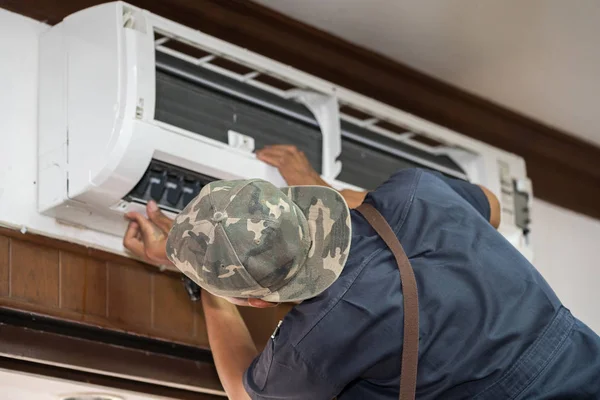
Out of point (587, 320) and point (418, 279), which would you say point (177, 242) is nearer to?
point (418, 279)

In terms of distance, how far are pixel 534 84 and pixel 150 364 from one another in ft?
3.82

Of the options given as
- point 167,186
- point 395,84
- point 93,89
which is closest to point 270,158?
point 167,186

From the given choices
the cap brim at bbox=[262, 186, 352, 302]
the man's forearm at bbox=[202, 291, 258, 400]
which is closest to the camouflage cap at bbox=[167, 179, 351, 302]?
the cap brim at bbox=[262, 186, 352, 302]

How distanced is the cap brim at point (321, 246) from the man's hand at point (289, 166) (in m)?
0.32

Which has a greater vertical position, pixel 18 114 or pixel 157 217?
pixel 18 114

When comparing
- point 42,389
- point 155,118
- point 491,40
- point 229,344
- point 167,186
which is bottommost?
point 42,389

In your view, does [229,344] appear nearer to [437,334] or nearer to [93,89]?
[437,334]

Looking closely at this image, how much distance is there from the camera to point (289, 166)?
169cm

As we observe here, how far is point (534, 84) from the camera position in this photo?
2262 mm

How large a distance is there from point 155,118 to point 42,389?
22.7 inches

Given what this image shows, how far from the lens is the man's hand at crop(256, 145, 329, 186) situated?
1682mm

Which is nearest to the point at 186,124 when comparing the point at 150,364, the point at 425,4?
the point at 150,364

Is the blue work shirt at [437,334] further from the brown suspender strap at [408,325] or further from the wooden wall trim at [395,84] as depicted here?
the wooden wall trim at [395,84]

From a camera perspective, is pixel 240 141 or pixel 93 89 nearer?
pixel 93 89
